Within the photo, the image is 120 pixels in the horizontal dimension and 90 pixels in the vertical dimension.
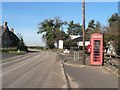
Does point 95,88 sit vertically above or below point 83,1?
below

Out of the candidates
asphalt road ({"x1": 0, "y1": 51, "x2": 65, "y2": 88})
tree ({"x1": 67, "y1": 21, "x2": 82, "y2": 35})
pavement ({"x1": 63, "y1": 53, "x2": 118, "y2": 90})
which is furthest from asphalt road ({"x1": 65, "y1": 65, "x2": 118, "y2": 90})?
tree ({"x1": 67, "y1": 21, "x2": 82, "y2": 35})

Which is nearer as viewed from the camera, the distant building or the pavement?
the pavement

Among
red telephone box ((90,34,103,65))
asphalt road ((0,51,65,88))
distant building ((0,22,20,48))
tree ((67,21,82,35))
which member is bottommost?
asphalt road ((0,51,65,88))

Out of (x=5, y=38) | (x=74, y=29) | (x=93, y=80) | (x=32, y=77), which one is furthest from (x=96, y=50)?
(x=74, y=29)

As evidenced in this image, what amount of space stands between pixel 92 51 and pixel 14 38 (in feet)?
332

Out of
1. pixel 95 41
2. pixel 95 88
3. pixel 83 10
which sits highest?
pixel 83 10

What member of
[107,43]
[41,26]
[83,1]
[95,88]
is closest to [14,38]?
[41,26]

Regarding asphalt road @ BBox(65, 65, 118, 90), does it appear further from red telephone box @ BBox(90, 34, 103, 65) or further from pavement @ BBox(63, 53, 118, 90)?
red telephone box @ BBox(90, 34, 103, 65)

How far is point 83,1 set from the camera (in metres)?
35.1

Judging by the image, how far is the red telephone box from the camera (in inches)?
1299

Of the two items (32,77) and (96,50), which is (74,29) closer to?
(96,50)

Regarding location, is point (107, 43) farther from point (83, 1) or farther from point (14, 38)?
point (14, 38)

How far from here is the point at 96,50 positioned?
33625mm

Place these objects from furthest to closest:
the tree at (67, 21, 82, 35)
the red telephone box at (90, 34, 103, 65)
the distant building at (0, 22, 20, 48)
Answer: the tree at (67, 21, 82, 35)
the distant building at (0, 22, 20, 48)
the red telephone box at (90, 34, 103, 65)
